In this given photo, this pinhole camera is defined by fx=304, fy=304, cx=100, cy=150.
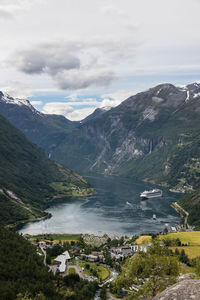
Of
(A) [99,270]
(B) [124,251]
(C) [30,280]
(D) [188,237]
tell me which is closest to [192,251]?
(D) [188,237]

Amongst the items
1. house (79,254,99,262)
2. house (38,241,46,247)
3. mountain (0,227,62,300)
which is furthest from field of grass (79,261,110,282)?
house (38,241,46,247)

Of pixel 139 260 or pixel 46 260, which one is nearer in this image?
pixel 139 260

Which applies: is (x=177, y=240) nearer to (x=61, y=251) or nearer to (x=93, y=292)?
(x=61, y=251)

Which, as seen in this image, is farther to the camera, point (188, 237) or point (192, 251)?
point (188, 237)

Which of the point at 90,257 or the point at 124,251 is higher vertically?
the point at 124,251

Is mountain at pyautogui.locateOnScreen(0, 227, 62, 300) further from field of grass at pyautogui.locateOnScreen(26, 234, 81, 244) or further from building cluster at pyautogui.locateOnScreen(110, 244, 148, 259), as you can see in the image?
field of grass at pyautogui.locateOnScreen(26, 234, 81, 244)

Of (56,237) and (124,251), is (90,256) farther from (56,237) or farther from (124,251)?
(56,237)

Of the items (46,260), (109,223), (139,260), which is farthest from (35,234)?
(139,260)

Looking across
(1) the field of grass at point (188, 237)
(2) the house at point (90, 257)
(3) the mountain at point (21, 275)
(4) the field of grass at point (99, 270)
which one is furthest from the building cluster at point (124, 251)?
(3) the mountain at point (21, 275)
